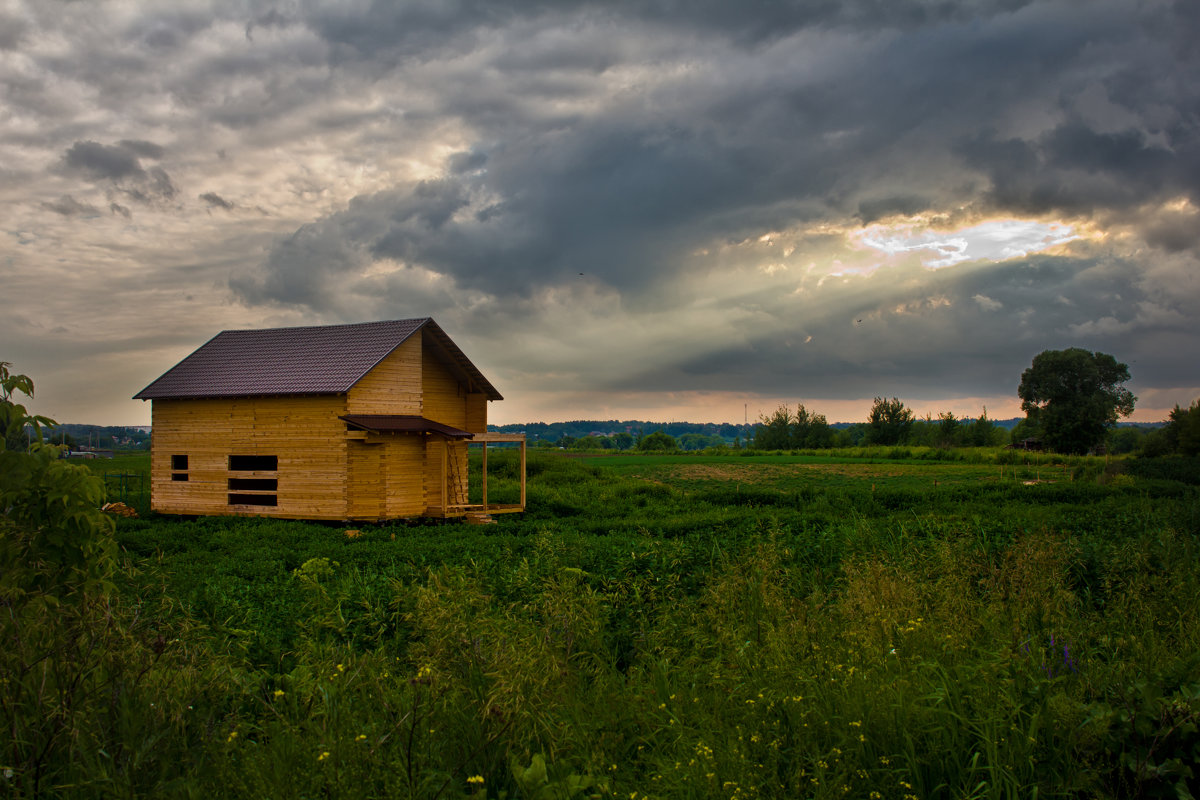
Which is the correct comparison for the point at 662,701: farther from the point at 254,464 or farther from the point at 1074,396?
the point at 1074,396

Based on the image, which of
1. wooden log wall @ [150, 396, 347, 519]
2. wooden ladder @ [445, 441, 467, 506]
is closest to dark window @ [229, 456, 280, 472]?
wooden log wall @ [150, 396, 347, 519]

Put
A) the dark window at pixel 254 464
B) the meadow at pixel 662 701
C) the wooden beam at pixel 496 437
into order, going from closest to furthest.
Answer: the meadow at pixel 662 701, the dark window at pixel 254 464, the wooden beam at pixel 496 437

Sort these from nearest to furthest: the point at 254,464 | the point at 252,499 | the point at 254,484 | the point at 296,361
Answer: the point at 252,499 < the point at 254,484 < the point at 254,464 < the point at 296,361

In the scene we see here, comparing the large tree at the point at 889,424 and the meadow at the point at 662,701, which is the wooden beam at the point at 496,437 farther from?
the large tree at the point at 889,424

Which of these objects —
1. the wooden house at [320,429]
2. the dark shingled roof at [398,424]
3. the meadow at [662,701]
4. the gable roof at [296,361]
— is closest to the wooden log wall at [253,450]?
the wooden house at [320,429]

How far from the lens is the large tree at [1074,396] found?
70875 millimetres

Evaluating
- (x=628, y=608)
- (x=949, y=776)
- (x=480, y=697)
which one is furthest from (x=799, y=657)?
(x=628, y=608)

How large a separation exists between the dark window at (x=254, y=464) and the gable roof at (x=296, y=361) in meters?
2.18

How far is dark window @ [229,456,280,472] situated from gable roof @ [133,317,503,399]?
2182 millimetres

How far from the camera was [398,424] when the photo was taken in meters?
22.3

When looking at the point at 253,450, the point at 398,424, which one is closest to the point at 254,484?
the point at 253,450

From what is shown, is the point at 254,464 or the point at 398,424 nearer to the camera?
the point at 398,424

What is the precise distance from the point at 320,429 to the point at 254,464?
336 centimetres

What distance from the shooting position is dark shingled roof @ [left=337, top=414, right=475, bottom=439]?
21766 millimetres
